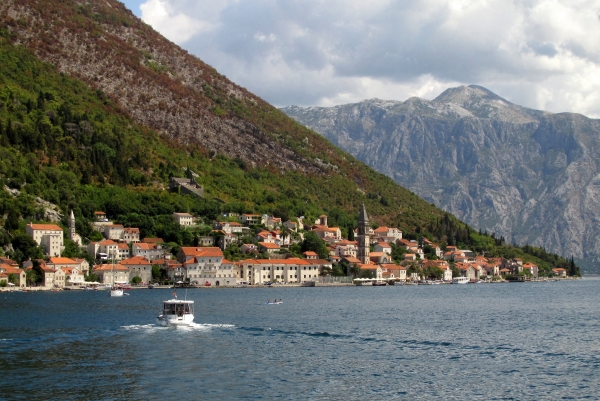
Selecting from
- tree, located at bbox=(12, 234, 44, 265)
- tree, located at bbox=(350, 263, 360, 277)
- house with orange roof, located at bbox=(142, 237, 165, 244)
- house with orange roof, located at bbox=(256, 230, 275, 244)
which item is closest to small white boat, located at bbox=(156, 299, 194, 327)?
tree, located at bbox=(12, 234, 44, 265)

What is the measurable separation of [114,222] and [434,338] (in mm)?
100463

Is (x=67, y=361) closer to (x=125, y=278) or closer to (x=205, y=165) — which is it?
(x=125, y=278)

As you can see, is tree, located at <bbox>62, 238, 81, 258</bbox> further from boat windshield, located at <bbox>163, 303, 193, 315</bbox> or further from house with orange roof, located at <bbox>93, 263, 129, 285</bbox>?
boat windshield, located at <bbox>163, 303, 193, 315</bbox>

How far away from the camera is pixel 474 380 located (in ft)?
142

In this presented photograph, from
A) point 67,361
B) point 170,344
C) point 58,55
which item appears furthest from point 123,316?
point 58,55

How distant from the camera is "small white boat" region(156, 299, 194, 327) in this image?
2571 inches

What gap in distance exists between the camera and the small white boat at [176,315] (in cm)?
6531

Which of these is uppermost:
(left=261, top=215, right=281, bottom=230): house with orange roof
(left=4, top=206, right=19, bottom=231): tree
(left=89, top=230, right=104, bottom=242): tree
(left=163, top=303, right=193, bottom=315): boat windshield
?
(left=261, top=215, right=281, bottom=230): house with orange roof

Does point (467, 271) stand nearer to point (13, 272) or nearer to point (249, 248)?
point (249, 248)

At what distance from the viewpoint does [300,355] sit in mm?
50812

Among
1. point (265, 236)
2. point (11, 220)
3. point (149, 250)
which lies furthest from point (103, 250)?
point (265, 236)

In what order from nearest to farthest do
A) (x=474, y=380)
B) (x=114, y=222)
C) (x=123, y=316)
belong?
(x=474, y=380) → (x=123, y=316) → (x=114, y=222)

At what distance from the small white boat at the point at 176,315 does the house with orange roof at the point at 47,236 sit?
6785cm

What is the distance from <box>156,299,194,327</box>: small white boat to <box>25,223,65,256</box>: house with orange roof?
67848mm
